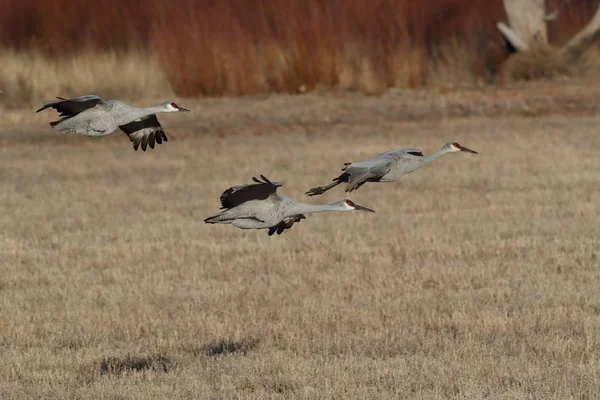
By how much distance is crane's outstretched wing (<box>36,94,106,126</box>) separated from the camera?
20.6ft

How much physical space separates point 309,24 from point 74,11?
550 cm

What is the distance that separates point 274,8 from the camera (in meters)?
29.1

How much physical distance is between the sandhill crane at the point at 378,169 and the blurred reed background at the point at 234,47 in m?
20.1

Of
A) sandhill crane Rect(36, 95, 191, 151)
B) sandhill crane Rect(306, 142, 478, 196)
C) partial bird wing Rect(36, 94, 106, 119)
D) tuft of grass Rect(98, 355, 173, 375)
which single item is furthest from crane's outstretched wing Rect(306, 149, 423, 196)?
tuft of grass Rect(98, 355, 173, 375)

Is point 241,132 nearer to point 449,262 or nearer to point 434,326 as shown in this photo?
point 449,262

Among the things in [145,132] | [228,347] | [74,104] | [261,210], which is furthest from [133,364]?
[74,104]

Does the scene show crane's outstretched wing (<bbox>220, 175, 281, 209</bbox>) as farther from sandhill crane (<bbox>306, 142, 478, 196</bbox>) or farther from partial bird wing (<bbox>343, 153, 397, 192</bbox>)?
partial bird wing (<bbox>343, 153, 397, 192</bbox>)

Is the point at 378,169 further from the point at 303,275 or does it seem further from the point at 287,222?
the point at 303,275

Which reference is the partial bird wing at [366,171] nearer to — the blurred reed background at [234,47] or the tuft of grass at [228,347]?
the tuft of grass at [228,347]

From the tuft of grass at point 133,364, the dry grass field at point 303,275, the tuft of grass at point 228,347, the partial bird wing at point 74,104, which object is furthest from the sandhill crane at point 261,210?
the tuft of grass at point 228,347

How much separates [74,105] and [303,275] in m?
6.25

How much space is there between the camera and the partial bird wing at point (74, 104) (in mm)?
6273

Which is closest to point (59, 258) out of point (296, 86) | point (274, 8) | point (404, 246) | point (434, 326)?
point (404, 246)

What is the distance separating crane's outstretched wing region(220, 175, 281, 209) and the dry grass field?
2.11 metres
